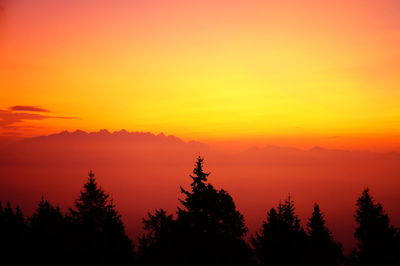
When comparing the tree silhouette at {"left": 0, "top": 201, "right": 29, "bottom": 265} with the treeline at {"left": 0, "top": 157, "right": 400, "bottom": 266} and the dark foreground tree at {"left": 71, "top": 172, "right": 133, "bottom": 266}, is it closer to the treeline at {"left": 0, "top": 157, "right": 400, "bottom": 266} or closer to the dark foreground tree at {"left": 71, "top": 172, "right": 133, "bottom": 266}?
the treeline at {"left": 0, "top": 157, "right": 400, "bottom": 266}

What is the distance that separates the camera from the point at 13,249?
2050 centimetres

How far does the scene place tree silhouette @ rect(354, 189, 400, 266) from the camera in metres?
23.0

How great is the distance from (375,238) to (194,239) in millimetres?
17047

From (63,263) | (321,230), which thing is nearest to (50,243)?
(63,263)

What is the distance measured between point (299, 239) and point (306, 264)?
4.67ft

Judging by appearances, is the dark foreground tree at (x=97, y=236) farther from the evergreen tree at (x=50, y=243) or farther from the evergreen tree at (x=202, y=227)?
the evergreen tree at (x=202, y=227)

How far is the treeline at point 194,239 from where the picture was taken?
44.4ft

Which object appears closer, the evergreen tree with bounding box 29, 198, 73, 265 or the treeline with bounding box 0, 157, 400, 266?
the treeline with bounding box 0, 157, 400, 266

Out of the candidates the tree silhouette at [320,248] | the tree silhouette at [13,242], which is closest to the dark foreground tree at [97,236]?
the tree silhouette at [13,242]

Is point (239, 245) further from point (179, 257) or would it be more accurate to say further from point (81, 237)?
point (81, 237)

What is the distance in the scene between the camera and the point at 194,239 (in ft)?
44.4

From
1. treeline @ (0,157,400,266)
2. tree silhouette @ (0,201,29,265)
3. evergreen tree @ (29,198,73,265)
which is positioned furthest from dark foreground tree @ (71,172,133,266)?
tree silhouette @ (0,201,29,265)

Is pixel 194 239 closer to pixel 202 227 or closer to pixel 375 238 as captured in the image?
pixel 202 227

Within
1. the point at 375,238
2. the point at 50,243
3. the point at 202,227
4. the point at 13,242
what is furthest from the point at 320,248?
the point at 13,242
